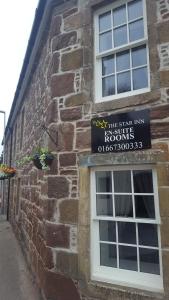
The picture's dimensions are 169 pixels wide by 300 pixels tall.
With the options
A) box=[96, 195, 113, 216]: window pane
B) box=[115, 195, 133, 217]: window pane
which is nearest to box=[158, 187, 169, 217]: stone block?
box=[115, 195, 133, 217]: window pane

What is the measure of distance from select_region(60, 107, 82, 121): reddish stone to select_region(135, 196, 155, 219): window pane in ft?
5.36

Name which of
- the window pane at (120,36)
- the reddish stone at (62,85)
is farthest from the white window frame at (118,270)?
the window pane at (120,36)

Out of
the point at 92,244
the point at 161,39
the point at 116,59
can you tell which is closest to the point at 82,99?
the point at 116,59

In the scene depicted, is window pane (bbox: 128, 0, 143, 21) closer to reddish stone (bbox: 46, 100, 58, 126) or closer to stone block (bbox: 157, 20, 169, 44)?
stone block (bbox: 157, 20, 169, 44)

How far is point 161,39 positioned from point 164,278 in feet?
10.7

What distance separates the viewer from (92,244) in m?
3.96

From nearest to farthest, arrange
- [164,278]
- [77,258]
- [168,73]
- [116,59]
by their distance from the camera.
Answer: [164,278]
[168,73]
[77,258]
[116,59]

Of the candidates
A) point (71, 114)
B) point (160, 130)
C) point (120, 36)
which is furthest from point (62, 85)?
point (160, 130)

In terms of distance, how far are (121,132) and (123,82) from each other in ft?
2.89

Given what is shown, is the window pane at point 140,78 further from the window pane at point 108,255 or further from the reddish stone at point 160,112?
the window pane at point 108,255

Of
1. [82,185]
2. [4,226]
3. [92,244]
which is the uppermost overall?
[82,185]

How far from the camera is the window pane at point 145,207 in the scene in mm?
3701

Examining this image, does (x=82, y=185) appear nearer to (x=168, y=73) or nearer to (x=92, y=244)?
(x=92, y=244)

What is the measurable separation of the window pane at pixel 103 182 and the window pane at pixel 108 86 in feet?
4.31
